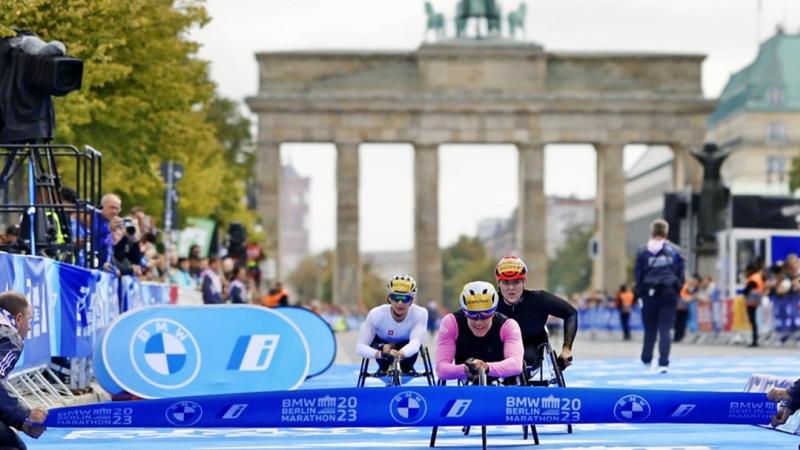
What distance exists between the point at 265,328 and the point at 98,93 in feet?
54.2

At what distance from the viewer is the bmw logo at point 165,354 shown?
17891 mm

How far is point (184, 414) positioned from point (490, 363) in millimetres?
2120

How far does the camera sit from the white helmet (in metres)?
12.6

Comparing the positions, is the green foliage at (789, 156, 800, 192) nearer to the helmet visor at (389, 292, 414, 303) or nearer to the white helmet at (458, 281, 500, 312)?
the helmet visor at (389, 292, 414, 303)

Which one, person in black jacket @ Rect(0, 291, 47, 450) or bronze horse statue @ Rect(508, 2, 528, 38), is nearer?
person in black jacket @ Rect(0, 291, 47, 450)

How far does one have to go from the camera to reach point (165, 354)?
1800 cm

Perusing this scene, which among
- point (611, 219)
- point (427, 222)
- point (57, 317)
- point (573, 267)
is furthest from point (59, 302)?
point (573, 267)

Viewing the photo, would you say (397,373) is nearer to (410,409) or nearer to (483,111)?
(410,409)

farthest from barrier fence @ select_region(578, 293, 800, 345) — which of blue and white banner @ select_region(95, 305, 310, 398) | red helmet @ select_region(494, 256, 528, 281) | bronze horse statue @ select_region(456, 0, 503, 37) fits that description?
bronze horse statue @ select_region(456, 0, 503, 37)

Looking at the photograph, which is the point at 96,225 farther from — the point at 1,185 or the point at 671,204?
the point at 671,204

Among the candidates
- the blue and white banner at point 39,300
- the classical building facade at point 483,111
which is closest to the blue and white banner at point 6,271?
the blue and white banner at point 39,300

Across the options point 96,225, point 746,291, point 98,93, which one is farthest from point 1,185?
point 746,291

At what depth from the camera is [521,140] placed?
89750mm

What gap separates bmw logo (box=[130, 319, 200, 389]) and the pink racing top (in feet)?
17.7
